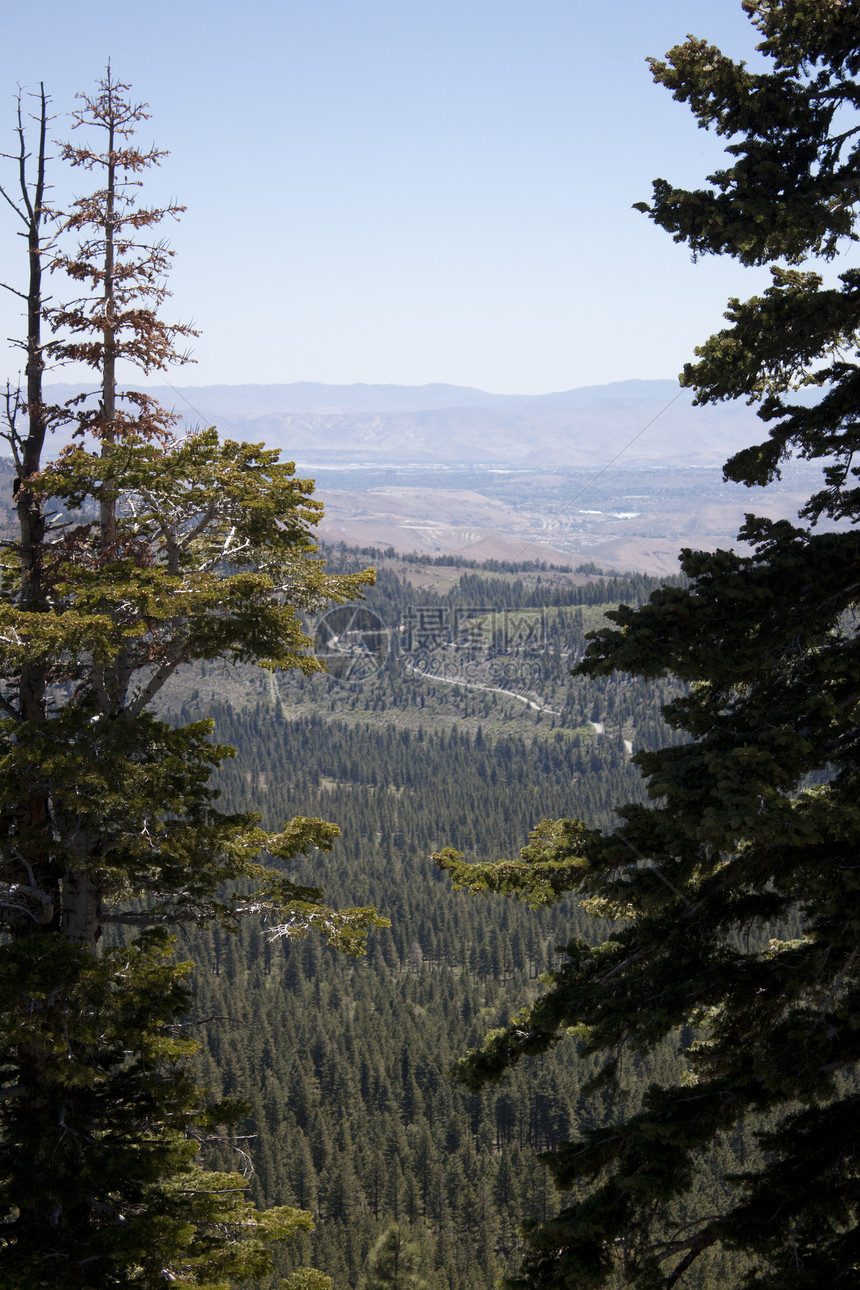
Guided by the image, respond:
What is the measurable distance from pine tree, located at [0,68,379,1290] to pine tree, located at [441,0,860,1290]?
466 centimetres

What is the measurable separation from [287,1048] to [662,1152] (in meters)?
98.8

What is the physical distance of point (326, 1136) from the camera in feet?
275

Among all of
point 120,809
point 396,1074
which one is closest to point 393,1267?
point 120,809

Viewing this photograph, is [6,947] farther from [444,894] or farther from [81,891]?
[444,894]

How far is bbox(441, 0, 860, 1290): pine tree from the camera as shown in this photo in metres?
11.0

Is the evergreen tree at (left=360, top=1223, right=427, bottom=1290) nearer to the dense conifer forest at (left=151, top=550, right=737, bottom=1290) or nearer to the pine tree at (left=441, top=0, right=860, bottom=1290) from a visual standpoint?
the dense conifer forest at (left=151, top=550, right=737, bottom=1290)

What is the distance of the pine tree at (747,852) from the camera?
11.0 metres

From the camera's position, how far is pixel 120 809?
14.8 m

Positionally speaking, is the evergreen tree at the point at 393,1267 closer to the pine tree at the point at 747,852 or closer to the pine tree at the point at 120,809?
the pine tree at the point at 120,809

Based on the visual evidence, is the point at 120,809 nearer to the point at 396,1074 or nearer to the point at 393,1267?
the point at 393,1267

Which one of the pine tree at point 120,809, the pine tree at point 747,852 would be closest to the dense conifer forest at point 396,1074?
the pine tree at point 120,809

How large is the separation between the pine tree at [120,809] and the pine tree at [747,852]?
4.66 meters

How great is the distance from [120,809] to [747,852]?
9.44 m

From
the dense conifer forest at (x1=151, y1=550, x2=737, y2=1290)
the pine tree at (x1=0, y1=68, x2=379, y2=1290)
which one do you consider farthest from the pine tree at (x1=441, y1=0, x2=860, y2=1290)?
the dense conifer forest at (x1=151, y1=550, x2=737, y2=1290)
